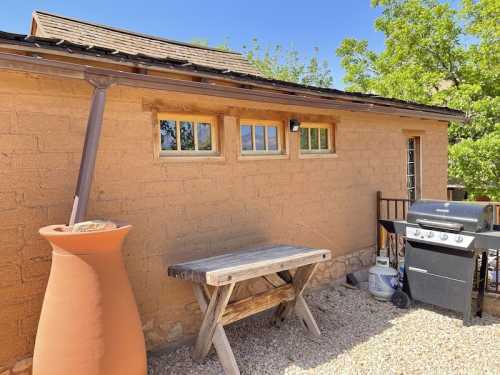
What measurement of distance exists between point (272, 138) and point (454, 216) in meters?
2.51

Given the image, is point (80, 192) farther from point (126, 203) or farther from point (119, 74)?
point (119, 74)

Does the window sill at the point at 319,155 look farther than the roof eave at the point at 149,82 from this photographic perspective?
Yes

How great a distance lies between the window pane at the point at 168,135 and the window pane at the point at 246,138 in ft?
3.20

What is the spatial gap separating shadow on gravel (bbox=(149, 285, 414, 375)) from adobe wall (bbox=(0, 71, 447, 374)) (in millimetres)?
429

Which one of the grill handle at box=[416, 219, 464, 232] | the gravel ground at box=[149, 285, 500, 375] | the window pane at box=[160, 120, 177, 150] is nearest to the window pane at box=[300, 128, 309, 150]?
the grill handle at box=[416, 219, 464, 232]

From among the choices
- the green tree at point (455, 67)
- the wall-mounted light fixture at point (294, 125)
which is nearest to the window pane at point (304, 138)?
the wall-mounted light fixture at point (294, 125)

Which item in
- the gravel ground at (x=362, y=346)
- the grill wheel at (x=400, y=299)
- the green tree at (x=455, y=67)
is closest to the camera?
the gravel ground at (x=362, y=346)

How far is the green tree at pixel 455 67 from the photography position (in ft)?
35.5

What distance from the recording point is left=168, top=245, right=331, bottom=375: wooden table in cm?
344

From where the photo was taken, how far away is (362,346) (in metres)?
4.09

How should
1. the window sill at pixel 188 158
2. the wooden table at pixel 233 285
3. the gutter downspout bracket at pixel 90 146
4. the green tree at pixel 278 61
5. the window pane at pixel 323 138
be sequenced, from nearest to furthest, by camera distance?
the gutter downspout bracket at pixel 90 146
the wooden table at pixel 233 285
the window sill at pixel 188 158
the window pane at pixel 323 138
the green tree at pixel 278 61

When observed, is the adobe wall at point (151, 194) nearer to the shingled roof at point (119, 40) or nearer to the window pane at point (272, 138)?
the window pane at point (272, 138)

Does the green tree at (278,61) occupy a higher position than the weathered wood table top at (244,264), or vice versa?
the green tree at (278,61)

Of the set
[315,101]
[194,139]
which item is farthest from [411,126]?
[194,139]
